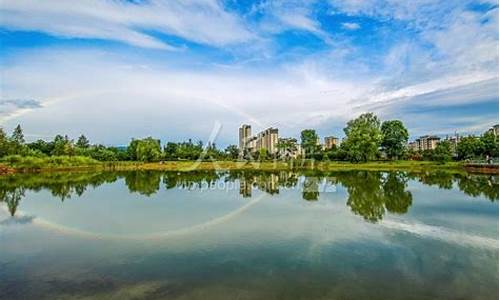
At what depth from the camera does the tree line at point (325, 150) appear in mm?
49781

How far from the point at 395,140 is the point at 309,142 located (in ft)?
45.3

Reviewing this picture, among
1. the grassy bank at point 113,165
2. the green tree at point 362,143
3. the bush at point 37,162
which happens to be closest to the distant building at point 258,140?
the grassy bank at point 113,165

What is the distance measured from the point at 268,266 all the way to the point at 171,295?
2.19 m

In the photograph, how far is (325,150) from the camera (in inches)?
2446

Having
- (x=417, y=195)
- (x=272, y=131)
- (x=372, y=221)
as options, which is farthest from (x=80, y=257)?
(x=272, y=131)

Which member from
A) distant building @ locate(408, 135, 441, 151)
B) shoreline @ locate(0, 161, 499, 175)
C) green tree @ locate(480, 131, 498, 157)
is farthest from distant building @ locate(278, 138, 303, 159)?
distant building @ locate(408, 135, 441, 151)

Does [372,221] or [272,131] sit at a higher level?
[272,131]

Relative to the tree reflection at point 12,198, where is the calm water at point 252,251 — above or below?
below

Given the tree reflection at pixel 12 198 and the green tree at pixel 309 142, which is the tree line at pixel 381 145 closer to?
the green tree at pixel 309 142

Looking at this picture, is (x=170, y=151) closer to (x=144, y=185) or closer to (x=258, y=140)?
(x=258, y=140)

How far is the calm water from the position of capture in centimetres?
616

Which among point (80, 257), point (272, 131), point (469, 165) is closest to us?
point (80, 257)

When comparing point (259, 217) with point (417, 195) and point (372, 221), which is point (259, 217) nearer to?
point (372, 221)

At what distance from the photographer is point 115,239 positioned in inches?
386
